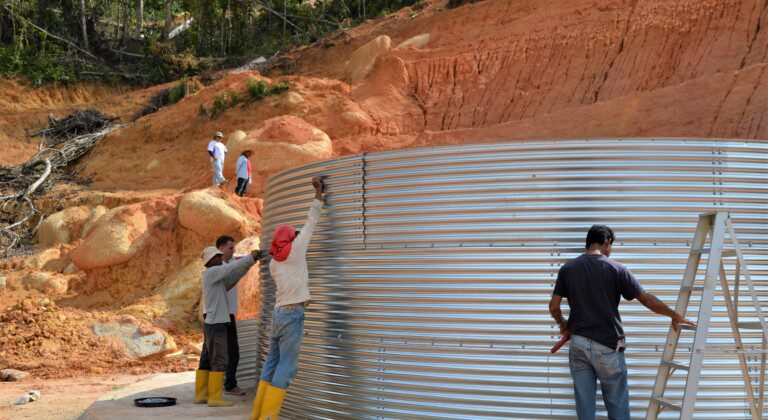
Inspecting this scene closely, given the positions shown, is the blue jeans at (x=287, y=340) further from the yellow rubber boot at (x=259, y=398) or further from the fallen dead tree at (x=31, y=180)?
the fallen dead tree at (x=31, y=180)

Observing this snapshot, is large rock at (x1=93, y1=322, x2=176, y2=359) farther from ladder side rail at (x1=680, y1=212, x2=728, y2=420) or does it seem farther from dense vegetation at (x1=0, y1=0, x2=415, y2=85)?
dense vegetation at (x1=0, y1=0, x2=415, y2=85)

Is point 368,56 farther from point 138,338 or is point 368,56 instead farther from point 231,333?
point 231,333

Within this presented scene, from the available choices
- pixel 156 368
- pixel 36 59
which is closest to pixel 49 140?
pixel 36 59

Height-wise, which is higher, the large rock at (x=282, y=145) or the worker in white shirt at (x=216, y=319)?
the large rock at (x=282, y=145)

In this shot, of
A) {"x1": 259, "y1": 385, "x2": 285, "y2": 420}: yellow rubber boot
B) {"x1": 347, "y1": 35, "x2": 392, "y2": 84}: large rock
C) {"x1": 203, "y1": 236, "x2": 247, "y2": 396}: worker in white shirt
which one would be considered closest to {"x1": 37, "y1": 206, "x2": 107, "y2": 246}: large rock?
{"x1": 347, "y1": 35, "x2": 392, "y2": 84}: large rock

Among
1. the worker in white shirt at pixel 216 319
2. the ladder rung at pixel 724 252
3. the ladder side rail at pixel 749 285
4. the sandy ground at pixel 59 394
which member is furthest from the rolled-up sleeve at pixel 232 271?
the ladder side rail at pixel 749 285

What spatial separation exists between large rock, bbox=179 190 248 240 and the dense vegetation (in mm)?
18611

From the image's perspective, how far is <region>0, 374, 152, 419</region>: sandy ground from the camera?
9.91 metres

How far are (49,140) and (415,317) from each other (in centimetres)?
2915

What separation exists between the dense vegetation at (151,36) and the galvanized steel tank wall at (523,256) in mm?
30992

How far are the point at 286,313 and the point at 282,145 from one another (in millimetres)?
16758

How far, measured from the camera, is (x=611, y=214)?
19.6 ft

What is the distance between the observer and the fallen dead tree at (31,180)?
2359 centimetres

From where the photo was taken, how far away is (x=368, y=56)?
97.1ft
